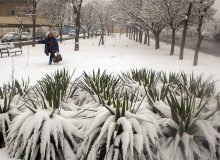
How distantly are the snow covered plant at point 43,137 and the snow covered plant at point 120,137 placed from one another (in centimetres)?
27

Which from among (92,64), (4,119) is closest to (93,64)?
(92,64)

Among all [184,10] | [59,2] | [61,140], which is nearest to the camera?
[61,140]

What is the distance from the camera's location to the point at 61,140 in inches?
160

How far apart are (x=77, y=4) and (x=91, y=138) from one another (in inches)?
1031

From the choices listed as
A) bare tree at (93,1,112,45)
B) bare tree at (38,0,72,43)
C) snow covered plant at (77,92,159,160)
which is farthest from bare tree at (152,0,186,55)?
snow covered plant at (77,92,159,160)

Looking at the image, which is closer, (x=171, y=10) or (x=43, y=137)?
(x=43, y=137)

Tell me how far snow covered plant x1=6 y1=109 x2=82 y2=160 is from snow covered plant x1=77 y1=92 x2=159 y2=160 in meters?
0.27

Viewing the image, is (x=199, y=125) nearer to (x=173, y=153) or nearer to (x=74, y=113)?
(x=173, y=153)

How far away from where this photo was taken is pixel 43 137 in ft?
13.1

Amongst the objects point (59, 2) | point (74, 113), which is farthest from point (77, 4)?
point (74, 113)

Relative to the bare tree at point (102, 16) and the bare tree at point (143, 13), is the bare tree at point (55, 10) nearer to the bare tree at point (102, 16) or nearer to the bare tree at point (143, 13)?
the bare tree at point (102, 16)

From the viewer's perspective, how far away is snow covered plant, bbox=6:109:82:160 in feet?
13.1

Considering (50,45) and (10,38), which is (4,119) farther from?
(10,38)

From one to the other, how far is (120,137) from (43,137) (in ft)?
3.17
